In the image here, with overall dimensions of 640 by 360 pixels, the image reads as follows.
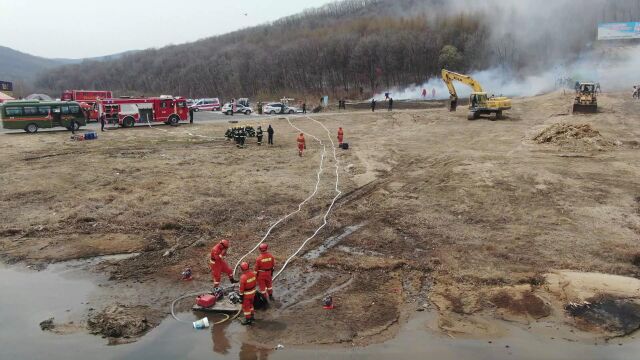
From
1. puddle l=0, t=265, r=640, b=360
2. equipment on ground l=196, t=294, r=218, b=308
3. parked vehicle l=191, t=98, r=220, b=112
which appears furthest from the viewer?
parked vehicle l=191, t=98, r=220, b=112

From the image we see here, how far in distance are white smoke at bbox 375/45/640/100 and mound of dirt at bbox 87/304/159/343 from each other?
177 feet

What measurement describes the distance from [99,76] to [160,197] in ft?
505

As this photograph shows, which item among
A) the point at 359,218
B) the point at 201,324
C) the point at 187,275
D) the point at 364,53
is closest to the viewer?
the point at 201,324

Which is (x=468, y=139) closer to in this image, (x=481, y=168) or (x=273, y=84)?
(x=481, y=168)

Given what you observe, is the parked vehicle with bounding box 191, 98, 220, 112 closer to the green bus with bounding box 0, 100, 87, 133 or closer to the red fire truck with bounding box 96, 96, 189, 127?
the red fire truck with bounding box 96, 96, 189, 127

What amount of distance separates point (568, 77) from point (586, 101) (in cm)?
2740

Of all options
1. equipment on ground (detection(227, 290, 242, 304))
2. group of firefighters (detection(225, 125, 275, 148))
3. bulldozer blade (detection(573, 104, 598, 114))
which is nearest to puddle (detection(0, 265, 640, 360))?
equipment on ground (detection(227, 290, 242, 304))

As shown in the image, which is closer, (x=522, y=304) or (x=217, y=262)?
(x=522, y=304)

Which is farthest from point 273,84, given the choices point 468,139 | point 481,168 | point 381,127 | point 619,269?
point 619,269

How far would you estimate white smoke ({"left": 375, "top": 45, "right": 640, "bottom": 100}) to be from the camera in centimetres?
5609

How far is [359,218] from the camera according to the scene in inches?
631

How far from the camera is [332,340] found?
29.7 ft

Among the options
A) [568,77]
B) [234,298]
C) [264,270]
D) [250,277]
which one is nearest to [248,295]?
[250,277]

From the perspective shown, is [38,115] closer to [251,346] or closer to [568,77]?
[251,346]
